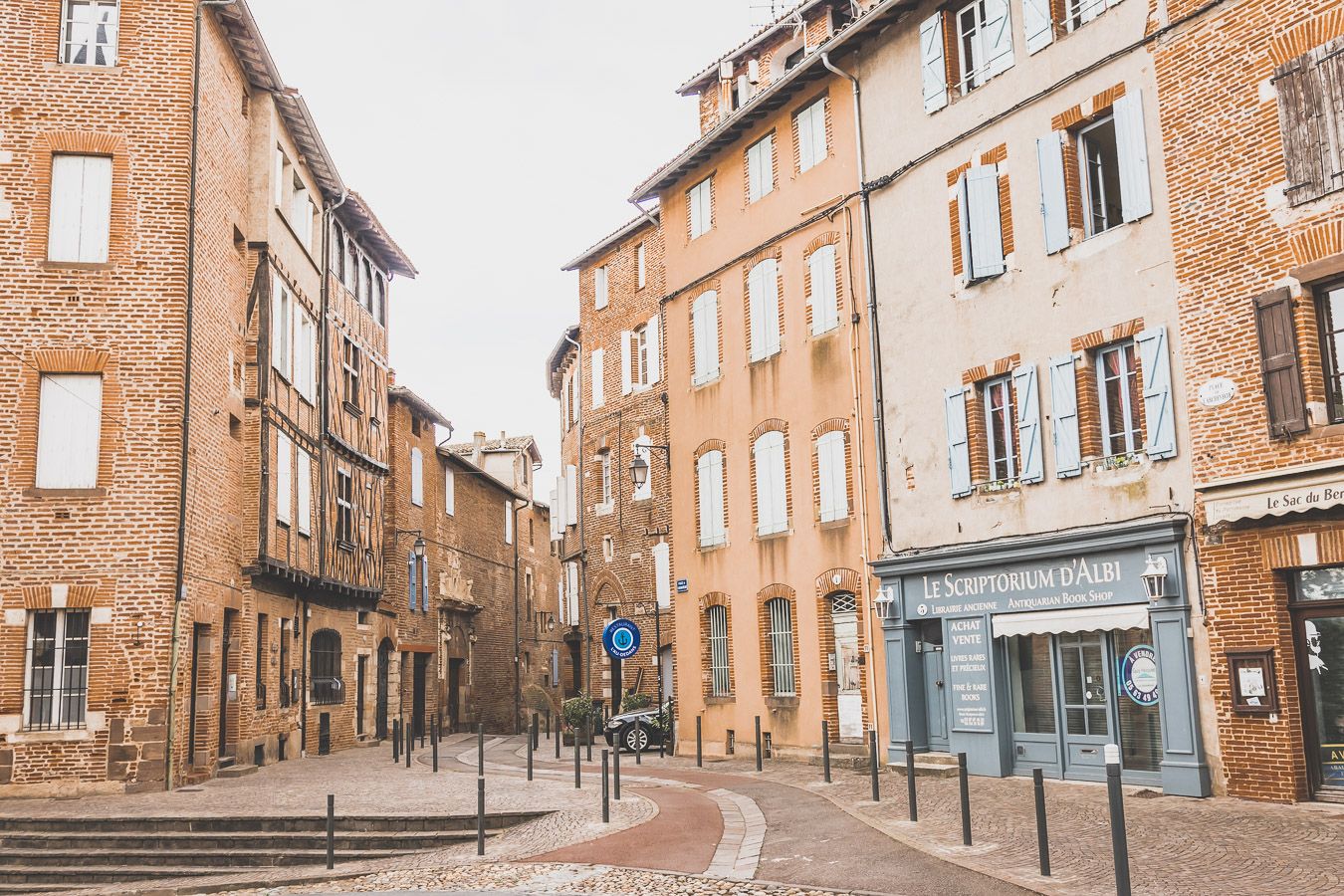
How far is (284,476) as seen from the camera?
75.1 ft

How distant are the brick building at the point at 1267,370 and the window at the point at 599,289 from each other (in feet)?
67.0

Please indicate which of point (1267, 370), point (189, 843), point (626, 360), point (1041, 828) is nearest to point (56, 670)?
point (189, 843)

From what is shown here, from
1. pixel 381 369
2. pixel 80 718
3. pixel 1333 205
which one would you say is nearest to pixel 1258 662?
pixel 1333 205

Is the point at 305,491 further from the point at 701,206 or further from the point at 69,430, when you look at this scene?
the point at 701,206

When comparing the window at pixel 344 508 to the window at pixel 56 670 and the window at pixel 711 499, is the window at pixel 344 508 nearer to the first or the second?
the window at pixel 711 499

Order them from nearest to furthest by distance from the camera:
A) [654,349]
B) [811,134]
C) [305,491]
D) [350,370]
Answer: [811,134], [305,491], [350,370], [654,349]

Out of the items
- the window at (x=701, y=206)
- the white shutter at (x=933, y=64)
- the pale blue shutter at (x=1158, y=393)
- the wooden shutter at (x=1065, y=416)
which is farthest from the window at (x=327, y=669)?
the pale blue shutter at (x=1158, y=393)

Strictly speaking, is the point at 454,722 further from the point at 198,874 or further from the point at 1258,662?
the point at 1258,662

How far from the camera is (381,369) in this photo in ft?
103

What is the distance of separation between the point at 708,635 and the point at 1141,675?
10.0 meters

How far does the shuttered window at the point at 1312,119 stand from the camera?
12.1m

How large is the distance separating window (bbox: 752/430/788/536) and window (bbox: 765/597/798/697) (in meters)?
1.28

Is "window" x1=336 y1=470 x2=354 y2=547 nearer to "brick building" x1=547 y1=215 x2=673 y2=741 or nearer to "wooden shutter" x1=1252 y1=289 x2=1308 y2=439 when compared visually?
"brick building" x1=547 y1=215 x2=673 y2=741

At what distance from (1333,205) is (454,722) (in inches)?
1164
